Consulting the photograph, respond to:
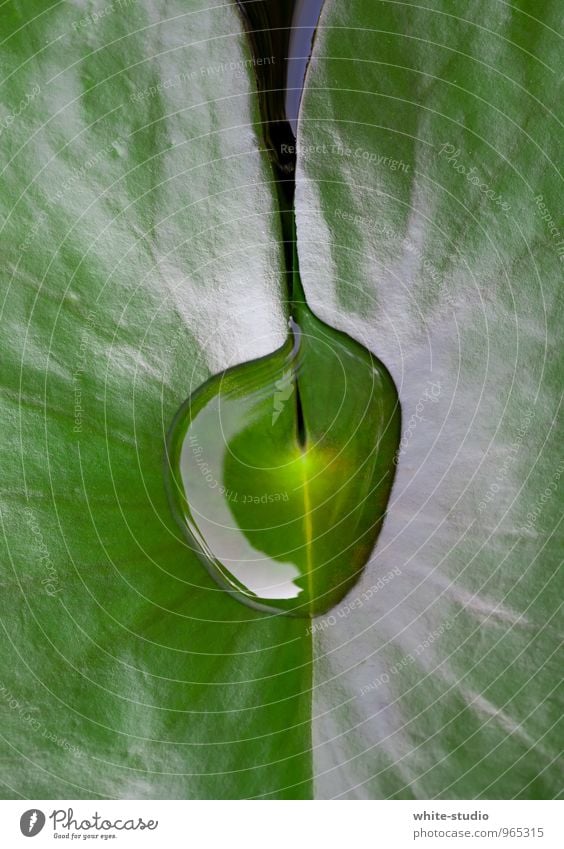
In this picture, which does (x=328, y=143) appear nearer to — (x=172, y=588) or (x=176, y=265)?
(x=176, y=265)

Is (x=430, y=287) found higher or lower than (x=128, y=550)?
higher

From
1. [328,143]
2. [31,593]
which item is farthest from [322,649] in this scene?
[328,143]

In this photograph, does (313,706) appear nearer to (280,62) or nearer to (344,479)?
(344,479)
